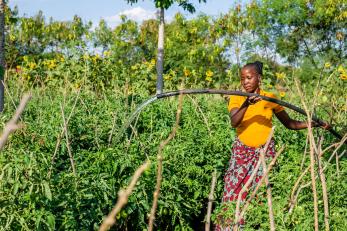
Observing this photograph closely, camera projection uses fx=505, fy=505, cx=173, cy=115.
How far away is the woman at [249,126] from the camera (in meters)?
2.99

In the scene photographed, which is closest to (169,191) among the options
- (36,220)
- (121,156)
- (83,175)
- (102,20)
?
(121,156)

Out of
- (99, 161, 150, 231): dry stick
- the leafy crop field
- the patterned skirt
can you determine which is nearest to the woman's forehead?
the leafy crop field

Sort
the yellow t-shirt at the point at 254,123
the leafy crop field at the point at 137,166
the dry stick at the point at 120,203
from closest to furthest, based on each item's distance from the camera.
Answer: the dry stick at the point at 120,203, the leafy crop field at the point at 137,166, the yellow t-shirt at the point at 254,123

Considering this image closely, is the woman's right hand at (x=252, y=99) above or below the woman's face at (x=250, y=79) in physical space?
below

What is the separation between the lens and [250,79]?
2.98m

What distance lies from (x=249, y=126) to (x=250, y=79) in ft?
0.98

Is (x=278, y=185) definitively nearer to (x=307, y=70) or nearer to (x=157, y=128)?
(x=157, y=128)

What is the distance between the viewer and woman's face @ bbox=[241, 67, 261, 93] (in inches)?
117

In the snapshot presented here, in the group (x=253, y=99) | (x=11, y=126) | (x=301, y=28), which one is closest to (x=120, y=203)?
(x=11, y=126)

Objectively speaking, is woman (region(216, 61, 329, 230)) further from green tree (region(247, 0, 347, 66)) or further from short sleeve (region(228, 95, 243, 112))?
green tree (region(247, 0, 347, 66))

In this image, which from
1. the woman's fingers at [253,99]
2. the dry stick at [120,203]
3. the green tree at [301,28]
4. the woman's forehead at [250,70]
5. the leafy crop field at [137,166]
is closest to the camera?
the dry stick at [120,203]

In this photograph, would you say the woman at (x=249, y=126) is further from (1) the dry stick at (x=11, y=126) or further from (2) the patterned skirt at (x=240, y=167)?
(1) the dry stick at (x=11, y=126)

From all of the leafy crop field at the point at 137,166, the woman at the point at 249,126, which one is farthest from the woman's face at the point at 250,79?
the leafy crop field at the point at 137,166

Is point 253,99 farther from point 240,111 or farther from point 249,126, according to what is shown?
point 249,126
